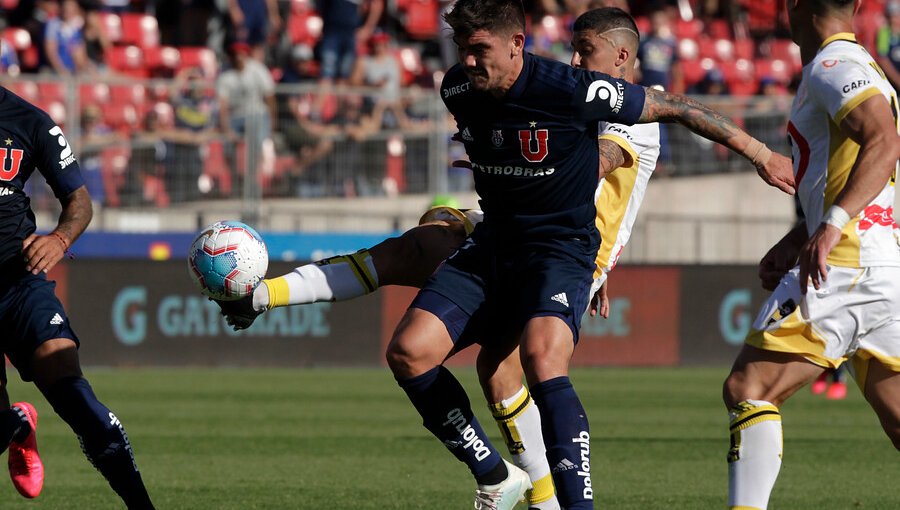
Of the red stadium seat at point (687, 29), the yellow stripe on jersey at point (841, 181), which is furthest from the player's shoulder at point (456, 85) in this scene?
the red stadium seat at point (687, 29)

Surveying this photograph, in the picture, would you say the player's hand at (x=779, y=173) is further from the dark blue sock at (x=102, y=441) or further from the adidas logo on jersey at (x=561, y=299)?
the dark blue sock at (x=102, y=441)

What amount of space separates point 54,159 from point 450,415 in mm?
2329

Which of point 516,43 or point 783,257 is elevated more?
point 516,43

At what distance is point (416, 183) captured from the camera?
20234 millimetres

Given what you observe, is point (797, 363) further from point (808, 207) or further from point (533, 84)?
point (533, 84)

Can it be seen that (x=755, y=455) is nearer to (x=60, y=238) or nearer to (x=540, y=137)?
(x=540, y=137)

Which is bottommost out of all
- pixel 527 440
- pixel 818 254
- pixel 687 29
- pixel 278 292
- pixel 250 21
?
pixel 527 440

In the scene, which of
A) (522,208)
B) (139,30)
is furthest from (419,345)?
(139,30)

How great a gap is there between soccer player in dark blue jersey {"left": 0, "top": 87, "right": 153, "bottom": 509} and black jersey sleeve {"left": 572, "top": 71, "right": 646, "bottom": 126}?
2.55m

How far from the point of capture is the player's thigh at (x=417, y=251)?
286 inches

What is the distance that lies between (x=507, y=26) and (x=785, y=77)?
21.3 meters

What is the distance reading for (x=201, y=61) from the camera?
2188 centimetres

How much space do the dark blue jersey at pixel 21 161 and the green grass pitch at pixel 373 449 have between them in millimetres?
1677

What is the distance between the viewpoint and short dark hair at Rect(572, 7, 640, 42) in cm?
755
